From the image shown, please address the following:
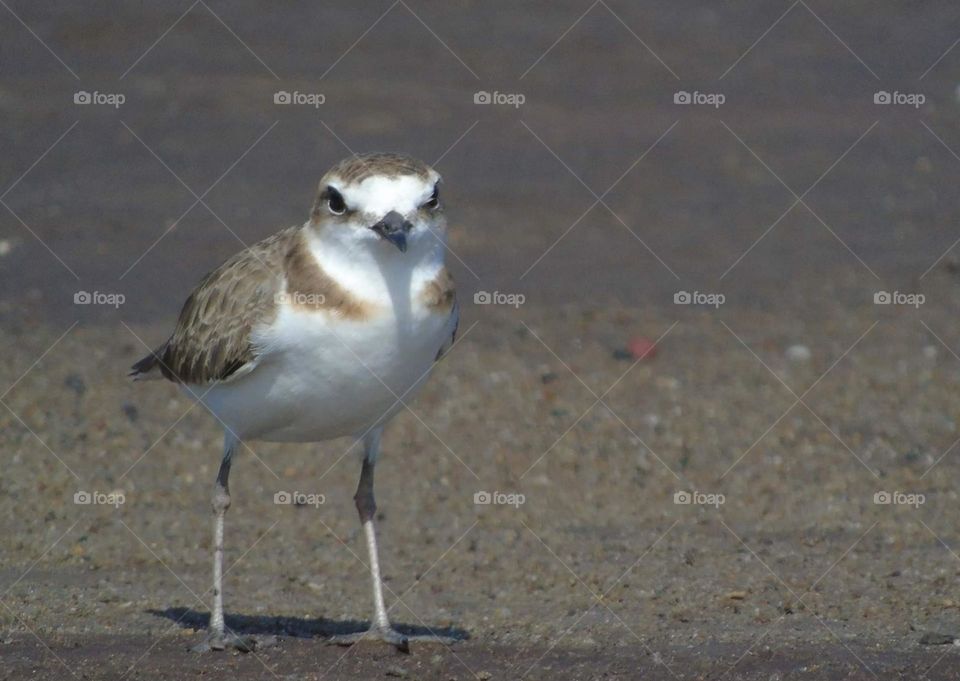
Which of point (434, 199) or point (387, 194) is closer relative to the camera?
point (387, 194)

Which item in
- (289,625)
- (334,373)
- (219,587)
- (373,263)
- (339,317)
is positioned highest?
(373,263)

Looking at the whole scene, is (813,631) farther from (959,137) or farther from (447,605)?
(959,137)

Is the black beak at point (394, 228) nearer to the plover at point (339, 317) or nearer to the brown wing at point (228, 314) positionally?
the plover at point (339, 317)

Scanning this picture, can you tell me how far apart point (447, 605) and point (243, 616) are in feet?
4.32

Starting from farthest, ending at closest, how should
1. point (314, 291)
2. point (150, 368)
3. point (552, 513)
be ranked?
point (552, 513) < point (150, 368) < point (314, 291)

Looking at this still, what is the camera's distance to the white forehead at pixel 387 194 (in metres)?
7.53

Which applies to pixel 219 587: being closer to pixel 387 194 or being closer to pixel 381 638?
pixel 381 638

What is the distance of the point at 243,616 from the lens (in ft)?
30.8

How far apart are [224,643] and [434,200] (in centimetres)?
265

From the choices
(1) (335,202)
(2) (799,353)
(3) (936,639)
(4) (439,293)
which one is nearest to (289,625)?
(4) (439,293)

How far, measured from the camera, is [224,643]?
27.6 feet

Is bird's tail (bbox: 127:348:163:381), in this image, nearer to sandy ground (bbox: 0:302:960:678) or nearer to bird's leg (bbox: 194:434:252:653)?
bird's leg (bbox: 194:434:252:653)

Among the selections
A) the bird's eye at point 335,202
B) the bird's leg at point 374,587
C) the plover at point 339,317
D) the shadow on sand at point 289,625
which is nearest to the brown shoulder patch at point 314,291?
the plover at point 339,317

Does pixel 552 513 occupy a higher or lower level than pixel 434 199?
lower
